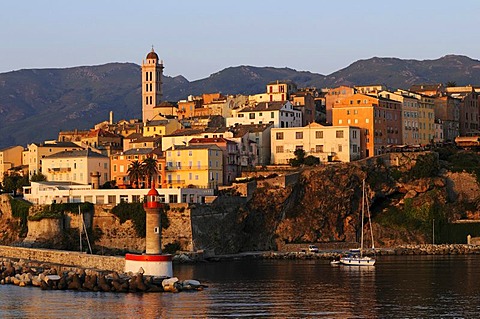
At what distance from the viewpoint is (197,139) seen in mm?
98438

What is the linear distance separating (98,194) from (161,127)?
2139 cm

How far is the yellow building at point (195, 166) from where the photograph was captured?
309 feet

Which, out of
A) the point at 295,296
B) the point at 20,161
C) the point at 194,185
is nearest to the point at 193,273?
the point at 295,296

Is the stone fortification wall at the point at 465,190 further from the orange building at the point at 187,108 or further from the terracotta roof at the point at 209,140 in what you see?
the orange building at the point at 187,108

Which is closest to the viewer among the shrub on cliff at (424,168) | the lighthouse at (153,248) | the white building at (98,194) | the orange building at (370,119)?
the lighthouse at (153,248)

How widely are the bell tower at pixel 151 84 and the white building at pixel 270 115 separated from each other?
942 inches

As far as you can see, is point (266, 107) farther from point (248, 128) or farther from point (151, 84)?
point (151, 84)

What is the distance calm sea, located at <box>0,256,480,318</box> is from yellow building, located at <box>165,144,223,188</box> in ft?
58.7

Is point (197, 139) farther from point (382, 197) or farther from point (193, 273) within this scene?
point (193, 273)

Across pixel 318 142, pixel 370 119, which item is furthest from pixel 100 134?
pixel 370 119

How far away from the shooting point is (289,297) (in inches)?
2344

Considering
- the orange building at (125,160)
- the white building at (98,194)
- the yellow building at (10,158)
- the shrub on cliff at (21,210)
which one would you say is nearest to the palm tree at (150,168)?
the orange building at (125,160)

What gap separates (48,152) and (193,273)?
40.1 metres

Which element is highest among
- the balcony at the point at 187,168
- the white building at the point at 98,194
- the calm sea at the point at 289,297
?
the balcony at the point at 187,168
